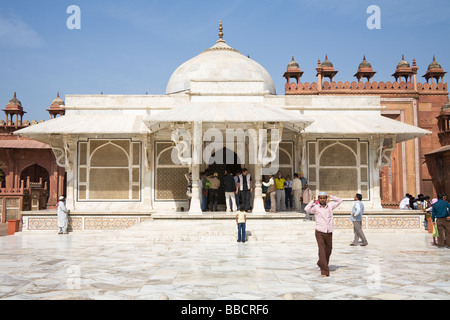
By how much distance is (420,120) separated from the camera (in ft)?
80.9

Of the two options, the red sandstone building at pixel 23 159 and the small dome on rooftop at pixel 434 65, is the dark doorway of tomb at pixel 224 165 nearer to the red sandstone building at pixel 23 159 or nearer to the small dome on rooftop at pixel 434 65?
the red sandstone building at pixel 23 159

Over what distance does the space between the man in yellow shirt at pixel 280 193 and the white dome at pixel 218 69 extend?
591 cm

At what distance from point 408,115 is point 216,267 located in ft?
68.0

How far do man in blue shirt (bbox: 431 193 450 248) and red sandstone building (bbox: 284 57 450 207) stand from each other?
1470cm

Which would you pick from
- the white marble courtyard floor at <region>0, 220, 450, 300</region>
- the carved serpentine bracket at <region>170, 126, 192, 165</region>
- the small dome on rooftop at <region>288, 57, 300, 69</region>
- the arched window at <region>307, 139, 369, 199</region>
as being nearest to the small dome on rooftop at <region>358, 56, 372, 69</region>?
the small dome on rooftop at <region>288, 57, 300, 69</region>

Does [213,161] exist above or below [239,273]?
above

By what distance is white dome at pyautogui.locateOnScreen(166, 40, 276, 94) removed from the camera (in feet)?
60.8

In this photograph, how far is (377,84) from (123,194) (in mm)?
16222

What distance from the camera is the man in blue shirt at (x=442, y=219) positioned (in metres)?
9.36

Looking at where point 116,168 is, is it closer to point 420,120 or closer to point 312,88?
point 312,88

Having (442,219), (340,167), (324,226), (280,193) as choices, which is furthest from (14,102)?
(324,226)

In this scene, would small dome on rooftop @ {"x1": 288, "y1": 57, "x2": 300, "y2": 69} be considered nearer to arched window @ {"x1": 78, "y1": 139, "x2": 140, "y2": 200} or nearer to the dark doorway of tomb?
the dark doorway of tomb

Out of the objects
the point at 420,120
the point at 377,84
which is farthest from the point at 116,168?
the point at 420,120
